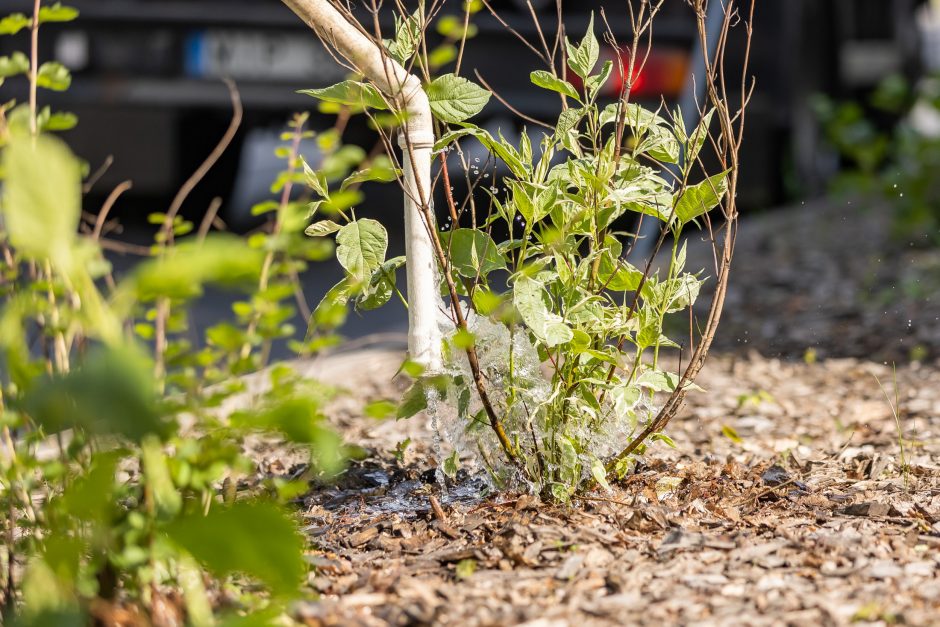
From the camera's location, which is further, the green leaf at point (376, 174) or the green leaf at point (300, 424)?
the green leaf at point (376, 174)

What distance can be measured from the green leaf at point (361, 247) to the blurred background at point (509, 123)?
7.08 ft

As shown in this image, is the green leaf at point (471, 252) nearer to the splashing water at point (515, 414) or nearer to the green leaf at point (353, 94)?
the splashing water at point (515, 414)

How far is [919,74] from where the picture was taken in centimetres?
991

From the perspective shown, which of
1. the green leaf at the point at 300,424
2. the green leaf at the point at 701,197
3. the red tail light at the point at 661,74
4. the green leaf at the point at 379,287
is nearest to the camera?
the green leaf at the point at 300,424

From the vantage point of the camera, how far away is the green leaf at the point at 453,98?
192cm

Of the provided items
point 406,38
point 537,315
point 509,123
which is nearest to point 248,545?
point 537,315

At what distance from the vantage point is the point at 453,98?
6.34ft

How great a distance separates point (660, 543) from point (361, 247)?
0.68m

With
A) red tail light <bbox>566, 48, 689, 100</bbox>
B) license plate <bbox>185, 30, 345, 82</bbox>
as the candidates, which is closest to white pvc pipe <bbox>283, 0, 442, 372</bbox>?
red tail light <bbox>566, 48, 689, 100</bbox>

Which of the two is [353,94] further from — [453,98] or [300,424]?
[300,424]

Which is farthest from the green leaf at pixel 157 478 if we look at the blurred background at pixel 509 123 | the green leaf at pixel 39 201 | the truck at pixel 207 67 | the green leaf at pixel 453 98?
the truck at pixel 207 67

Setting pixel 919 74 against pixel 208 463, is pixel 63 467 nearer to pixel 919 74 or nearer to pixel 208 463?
pixel 208 463

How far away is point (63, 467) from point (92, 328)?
370mm

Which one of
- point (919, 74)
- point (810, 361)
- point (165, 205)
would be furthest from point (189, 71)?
point (919, 74)
